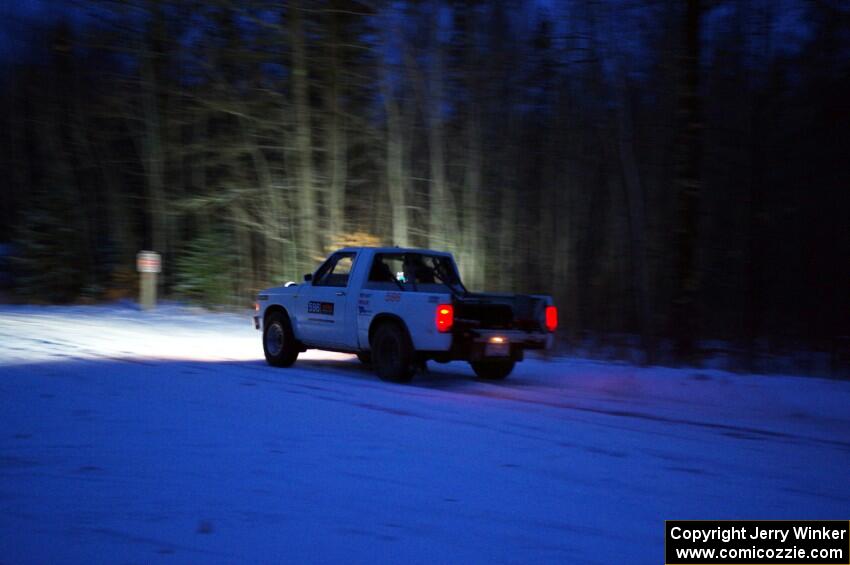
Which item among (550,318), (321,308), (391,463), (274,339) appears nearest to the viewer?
(391,463)

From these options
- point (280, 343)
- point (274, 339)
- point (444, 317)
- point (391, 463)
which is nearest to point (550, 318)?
point (444, 317)

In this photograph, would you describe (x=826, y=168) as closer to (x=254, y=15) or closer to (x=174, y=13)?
(x=254, y=15)

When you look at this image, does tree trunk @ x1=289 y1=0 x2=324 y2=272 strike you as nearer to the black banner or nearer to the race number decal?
the race number decal

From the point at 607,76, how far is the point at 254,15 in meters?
9.92

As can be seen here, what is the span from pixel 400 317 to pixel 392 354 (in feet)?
1.81

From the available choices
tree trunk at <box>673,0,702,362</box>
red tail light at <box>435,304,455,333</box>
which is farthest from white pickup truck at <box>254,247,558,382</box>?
tree trunk at <box>673,0,702,362</box>

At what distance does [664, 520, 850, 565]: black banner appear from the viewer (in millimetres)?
4582

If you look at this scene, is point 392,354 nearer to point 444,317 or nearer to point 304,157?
point 444,317

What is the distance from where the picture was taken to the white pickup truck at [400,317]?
10.5 metres

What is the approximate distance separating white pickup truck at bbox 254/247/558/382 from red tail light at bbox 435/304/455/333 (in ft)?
0.04

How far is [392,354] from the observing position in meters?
11.0

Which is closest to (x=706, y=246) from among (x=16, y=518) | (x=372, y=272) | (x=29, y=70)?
(x=372, y=272)

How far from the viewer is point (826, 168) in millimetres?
15555

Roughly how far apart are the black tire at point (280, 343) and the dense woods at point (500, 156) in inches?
235
